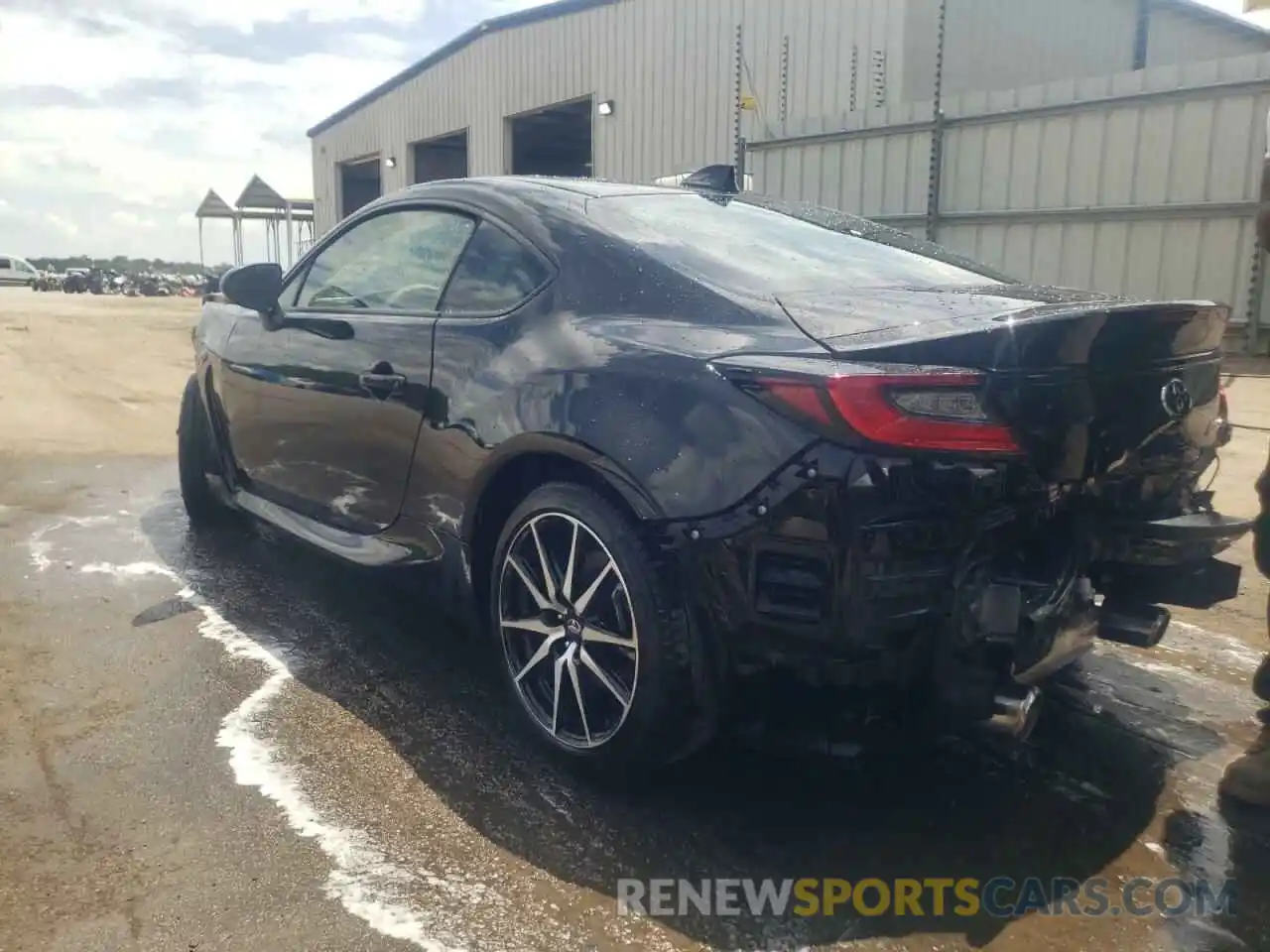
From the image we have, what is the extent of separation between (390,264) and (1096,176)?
836 cm

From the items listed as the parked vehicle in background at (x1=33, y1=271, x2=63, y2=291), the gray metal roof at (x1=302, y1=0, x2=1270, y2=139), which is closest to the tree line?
the parked vehicle in background at (x1=33, y1=271, x2=63, y2=291)

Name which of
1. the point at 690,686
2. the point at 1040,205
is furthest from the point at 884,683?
the point at 1040,205

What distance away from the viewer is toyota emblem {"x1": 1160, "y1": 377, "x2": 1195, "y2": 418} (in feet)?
8.42

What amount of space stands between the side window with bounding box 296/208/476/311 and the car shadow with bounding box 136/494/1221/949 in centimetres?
91

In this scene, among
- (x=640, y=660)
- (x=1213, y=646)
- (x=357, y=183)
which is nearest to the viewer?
(x=640, y=660)

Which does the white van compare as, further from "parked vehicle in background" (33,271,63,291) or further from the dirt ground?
the dirt ground

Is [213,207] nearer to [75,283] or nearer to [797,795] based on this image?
[75,283]

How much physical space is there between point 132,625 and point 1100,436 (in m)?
3.27

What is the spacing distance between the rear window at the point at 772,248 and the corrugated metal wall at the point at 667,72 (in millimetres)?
10005

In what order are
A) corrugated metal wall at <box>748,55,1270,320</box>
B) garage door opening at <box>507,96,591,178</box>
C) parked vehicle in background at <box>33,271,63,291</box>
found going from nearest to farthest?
1. corrugated metal wall at <box>748,55,1270,320</box>
2. garage door opening at <box>507,96,591,178</box>
3. parked vehicle in background at <box>33,271,63,291</box>

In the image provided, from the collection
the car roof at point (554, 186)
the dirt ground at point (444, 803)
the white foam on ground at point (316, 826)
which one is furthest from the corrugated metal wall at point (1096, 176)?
the white foam on ground at point (316, 826)

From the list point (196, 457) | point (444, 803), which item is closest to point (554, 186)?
point (444, 803)

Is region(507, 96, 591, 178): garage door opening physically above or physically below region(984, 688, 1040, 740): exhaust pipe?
above

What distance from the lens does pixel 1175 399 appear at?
8.52 feet
